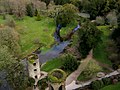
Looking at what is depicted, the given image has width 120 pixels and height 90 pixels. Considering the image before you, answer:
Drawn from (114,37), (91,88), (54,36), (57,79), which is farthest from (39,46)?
(57,79)

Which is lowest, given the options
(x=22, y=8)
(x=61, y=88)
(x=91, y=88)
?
(x=91, y=88)

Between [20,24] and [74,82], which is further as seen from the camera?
[20,24]

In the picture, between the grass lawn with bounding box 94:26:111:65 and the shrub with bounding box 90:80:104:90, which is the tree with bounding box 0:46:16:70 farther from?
the grass lawn with bounding box 94:26:111:65

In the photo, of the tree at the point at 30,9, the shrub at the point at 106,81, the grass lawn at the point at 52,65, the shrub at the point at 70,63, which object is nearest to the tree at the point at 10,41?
the grass lawn at the point at 52,65

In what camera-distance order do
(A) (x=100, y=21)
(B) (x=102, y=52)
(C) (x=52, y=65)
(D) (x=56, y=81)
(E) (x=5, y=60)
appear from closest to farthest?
(D) (x=56, y=81) → (E) (x=5, y=60) → (C) (x=52, y=65) → (B) (x=102, y=52) → (A) (x=100, y=21)

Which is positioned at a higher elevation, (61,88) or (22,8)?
(22,8)

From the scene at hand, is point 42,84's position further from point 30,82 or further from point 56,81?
point 56,81

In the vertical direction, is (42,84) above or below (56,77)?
below

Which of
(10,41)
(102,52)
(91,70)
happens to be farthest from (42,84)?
(102,52)

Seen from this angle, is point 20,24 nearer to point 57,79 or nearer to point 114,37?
point 114,37
